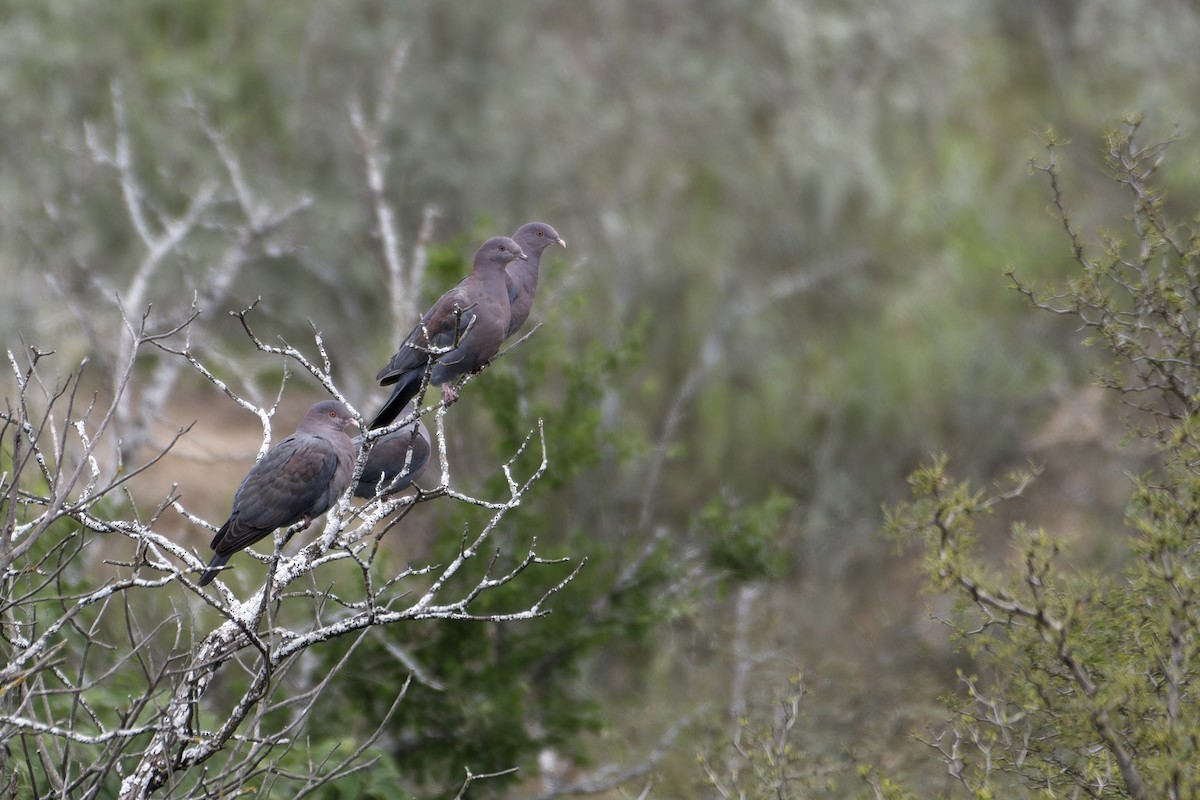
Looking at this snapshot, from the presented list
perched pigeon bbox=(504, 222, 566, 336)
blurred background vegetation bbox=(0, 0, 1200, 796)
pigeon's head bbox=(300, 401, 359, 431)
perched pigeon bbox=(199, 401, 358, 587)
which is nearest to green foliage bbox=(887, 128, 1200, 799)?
perched pigeon bbox=(504, 222, 566, 336)

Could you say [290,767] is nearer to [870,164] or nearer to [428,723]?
[428,723]

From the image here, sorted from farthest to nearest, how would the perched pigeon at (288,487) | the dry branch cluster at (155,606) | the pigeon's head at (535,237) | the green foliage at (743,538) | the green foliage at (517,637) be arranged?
the green foliage at (743,538) < the green foliage at (517,637) < the pigeon's head at (535,237) < the perched pigeon at (288,487) < the dry branch cluster at (155,606)

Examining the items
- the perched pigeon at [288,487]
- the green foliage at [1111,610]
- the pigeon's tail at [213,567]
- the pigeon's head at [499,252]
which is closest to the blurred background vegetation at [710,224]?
the pigeon's head at [499,252]

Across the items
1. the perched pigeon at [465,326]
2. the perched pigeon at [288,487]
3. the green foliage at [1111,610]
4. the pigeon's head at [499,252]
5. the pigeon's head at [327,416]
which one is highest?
the pigeon's head at [499,252]

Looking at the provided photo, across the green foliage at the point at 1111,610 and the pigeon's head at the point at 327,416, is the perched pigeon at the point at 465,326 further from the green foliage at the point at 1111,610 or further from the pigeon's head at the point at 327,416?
the green foliage at the point at 1111,610

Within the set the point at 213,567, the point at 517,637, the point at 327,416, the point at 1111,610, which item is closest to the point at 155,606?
the point at 517,637

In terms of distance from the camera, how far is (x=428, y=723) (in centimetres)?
937

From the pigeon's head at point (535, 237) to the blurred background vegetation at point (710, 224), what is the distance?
3288 millimetres

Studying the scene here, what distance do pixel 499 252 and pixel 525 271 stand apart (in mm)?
287

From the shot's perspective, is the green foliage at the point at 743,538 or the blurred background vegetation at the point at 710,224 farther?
the blurred background vegetation at the point at 710,224

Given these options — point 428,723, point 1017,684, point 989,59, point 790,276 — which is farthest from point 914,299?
point 1017,684

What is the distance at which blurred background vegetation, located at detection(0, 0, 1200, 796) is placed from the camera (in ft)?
41.4

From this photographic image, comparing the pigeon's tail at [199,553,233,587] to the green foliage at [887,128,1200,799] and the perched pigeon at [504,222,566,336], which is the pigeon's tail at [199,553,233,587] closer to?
the perched pigeon at [504,222,566,336]

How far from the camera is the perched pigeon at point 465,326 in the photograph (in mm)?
6176
